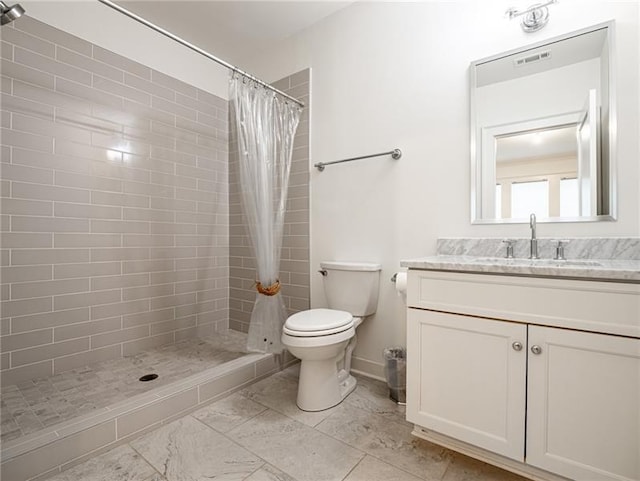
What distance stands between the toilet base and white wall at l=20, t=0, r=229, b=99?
2468mm

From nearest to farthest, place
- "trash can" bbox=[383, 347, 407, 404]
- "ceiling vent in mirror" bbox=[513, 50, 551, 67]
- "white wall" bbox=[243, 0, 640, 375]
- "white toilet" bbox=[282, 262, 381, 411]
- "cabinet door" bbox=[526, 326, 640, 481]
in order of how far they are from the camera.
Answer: "cabinet door" bbox=[526, 326, 640, 481]
"white wall" bbox=[243, 0, 640, 375]
"ceiling vent in mirror" bbox=[513, 50, 551, 67]
"white toilet" bbox=[282, 262, 381, 411]
"trash can" bbox=[383, 347, 407, 404]

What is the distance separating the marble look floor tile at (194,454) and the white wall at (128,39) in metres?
2.47

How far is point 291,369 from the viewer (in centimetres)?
227

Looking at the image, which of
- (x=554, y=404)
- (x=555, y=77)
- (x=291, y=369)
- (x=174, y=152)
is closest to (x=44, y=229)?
(x=174, y=152)

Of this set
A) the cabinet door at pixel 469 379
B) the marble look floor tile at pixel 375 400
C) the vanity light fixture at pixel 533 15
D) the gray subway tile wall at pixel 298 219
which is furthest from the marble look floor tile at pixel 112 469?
the vanity light fixture at pixel 533 15

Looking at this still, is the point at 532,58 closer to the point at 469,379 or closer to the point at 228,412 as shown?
the point at 469,379

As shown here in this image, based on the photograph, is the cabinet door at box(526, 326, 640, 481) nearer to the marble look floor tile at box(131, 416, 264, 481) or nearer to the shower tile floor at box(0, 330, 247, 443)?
the marble look floor tile at box(131, 416, 264, 481)

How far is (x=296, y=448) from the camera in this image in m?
1.43

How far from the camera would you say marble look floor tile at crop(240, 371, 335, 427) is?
5.53 ft

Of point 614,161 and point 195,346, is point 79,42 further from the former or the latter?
point 614,161

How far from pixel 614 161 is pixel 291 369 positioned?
2.15 m

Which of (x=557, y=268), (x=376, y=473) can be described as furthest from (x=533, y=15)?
(x=376, y=473)

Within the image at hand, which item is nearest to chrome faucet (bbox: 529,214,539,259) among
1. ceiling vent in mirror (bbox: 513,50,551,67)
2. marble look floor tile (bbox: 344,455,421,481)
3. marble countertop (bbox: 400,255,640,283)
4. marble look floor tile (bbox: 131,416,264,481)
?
marble countertop (bbox: 400,255,640,283)

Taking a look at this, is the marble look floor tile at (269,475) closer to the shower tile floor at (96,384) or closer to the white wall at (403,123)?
the shower tile floor at (96,384)
